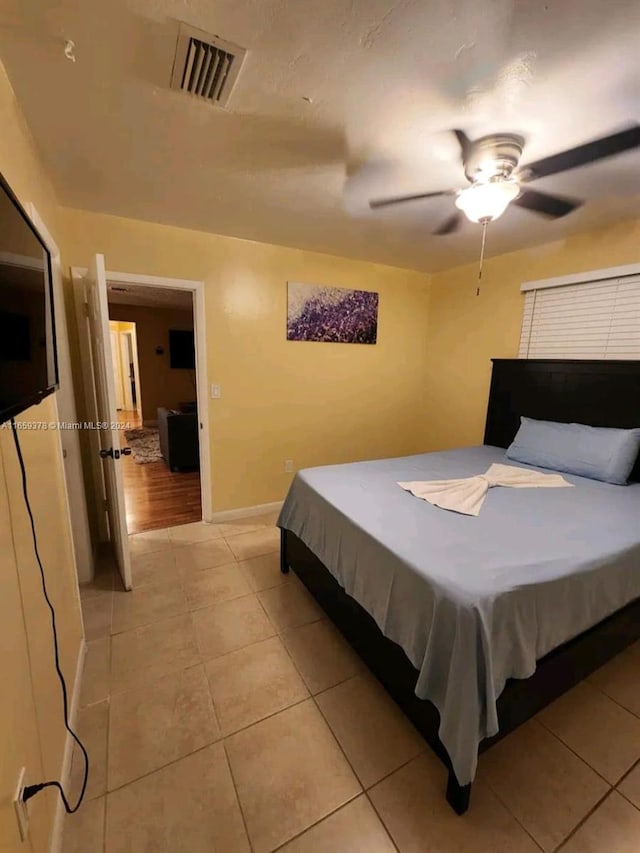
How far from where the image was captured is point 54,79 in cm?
129

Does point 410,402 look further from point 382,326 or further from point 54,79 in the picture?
point 54,79

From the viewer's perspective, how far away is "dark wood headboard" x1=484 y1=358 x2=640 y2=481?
2.46 metres

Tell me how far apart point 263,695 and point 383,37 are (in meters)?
2.51

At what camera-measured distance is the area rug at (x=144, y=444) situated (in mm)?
5172

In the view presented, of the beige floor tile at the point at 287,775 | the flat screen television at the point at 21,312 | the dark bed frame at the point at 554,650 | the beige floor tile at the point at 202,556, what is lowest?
the beige floor tile at the point at 287,775

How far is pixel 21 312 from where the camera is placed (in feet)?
2.85

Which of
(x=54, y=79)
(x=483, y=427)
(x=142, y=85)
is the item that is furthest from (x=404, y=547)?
(x=483, y=427)

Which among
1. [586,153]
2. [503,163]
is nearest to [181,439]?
[503,163]

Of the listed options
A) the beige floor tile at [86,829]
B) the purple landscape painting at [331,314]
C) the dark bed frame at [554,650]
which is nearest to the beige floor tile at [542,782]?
the dark bed frame at [554,650]

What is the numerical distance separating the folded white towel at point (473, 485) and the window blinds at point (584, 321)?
1.09 m

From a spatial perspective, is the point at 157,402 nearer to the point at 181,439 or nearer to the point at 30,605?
the point at 181,439

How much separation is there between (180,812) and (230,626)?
2.76 ft

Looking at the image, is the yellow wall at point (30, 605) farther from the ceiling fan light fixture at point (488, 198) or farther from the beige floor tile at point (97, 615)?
the ceiling fan light fixture at point (488, 198)

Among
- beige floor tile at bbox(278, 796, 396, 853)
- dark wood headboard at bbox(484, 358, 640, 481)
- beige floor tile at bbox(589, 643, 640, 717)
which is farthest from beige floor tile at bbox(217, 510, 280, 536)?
beige floor tile at bbox(589, 643, 640, 717)
